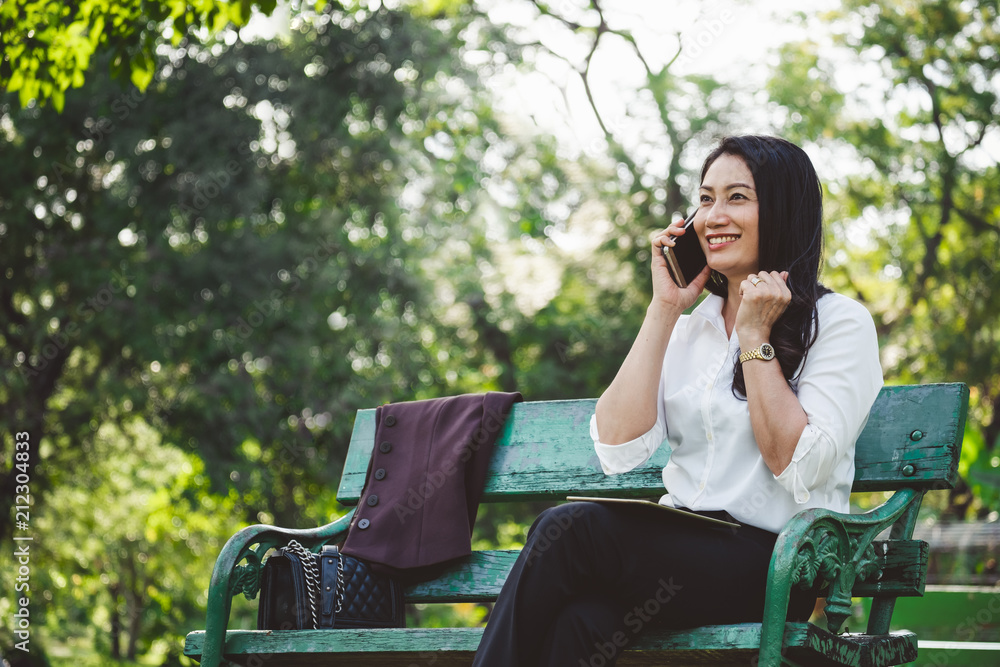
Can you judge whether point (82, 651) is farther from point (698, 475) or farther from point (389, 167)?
point (698, 475)

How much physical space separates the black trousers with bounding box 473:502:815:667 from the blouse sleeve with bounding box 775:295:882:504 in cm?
21

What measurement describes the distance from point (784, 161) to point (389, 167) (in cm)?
731

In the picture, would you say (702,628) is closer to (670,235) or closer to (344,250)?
(670,235)

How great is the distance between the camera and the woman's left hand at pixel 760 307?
2.29 meters

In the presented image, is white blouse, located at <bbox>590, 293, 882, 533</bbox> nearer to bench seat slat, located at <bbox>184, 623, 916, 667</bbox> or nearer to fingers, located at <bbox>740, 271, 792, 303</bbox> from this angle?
fingers, located at <bbox>740, 271, 792, 303</bbox>

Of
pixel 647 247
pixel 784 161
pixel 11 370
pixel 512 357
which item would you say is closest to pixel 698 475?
pixel 784 161

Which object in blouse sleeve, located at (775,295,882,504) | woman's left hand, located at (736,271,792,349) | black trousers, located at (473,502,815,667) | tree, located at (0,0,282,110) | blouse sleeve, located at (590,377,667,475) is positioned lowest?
black trousers, located at (473,502,815,667)

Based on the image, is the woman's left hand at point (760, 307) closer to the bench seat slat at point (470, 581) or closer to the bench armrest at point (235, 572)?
the bench seat slat at point (470, 581)

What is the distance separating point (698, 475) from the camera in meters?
2.39

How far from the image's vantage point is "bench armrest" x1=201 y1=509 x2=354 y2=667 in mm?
2578

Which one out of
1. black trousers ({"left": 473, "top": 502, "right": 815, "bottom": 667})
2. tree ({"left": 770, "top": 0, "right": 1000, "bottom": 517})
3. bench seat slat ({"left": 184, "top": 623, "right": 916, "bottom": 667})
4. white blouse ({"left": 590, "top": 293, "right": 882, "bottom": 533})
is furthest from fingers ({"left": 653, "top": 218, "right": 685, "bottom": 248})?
tree ({"left": 770, "top": 0, "right": 1000, "bottom": 517})

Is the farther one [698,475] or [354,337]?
[354,337]

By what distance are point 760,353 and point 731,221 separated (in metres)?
0.44

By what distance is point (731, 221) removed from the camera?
2.51 m
